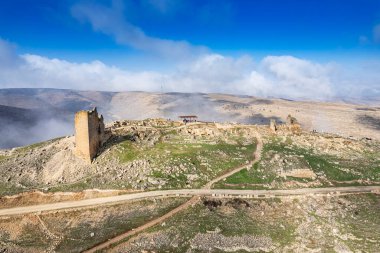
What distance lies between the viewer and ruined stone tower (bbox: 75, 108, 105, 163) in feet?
248

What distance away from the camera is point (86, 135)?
249 feet

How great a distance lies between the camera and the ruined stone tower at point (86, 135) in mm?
75625

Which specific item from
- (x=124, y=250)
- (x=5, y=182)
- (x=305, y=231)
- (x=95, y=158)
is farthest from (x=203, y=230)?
(x=5, y=182)

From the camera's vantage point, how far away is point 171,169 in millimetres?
74500

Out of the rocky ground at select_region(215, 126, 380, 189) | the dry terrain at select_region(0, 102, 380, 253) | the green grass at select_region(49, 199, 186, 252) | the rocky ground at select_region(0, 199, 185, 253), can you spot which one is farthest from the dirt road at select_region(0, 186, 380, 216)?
the green grass at select_region(49, 199, 186, 252)

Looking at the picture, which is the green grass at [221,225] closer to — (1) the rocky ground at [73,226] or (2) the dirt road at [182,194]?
(1) the rocky ground at [73,226]

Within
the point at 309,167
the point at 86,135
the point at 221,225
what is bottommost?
the point at 221,225

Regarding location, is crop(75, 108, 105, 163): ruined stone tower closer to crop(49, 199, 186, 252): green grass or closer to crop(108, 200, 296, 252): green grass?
crop(49, 199, 186, 252): green grass

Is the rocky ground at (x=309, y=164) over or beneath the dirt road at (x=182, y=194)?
over

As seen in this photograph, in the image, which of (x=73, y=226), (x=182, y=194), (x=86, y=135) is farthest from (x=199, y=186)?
(x=86, y=135)

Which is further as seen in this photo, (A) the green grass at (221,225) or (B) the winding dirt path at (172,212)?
(A) the green grass at (221,225)

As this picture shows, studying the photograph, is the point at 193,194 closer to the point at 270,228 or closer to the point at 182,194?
the point at 182,194

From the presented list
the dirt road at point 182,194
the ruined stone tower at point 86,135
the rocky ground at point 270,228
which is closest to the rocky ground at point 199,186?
the rocky ground at point 270,228

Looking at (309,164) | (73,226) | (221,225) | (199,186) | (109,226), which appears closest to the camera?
(109,226)
